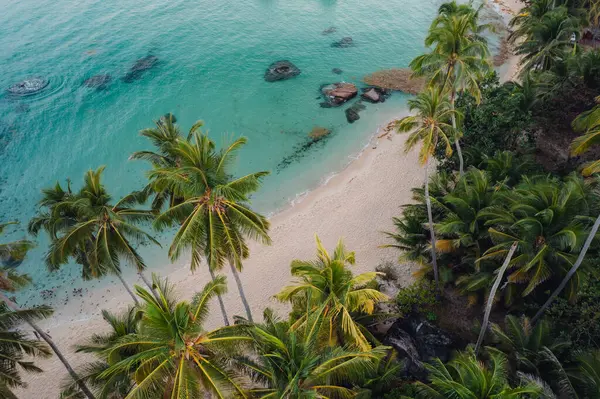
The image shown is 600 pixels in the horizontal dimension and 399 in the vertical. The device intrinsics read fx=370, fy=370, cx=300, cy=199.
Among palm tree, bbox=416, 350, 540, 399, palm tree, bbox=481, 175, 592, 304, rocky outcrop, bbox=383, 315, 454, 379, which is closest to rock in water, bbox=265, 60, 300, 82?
palm tree, bbox=481, 175, 592, 304

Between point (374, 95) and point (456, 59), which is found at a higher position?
point (456, 59)

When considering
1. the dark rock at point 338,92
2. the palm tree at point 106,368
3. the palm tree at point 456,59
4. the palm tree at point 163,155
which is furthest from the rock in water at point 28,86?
the palm tree at point 456,59

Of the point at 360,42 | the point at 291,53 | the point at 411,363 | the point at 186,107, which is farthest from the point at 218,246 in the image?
the point at 360,42

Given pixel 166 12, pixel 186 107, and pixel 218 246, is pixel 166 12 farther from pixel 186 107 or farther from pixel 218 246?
pixel 218 246

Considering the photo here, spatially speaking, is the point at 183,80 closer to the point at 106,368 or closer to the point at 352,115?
the point at 352,115

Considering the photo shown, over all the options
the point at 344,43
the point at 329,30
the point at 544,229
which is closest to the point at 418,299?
the point at 544,229
